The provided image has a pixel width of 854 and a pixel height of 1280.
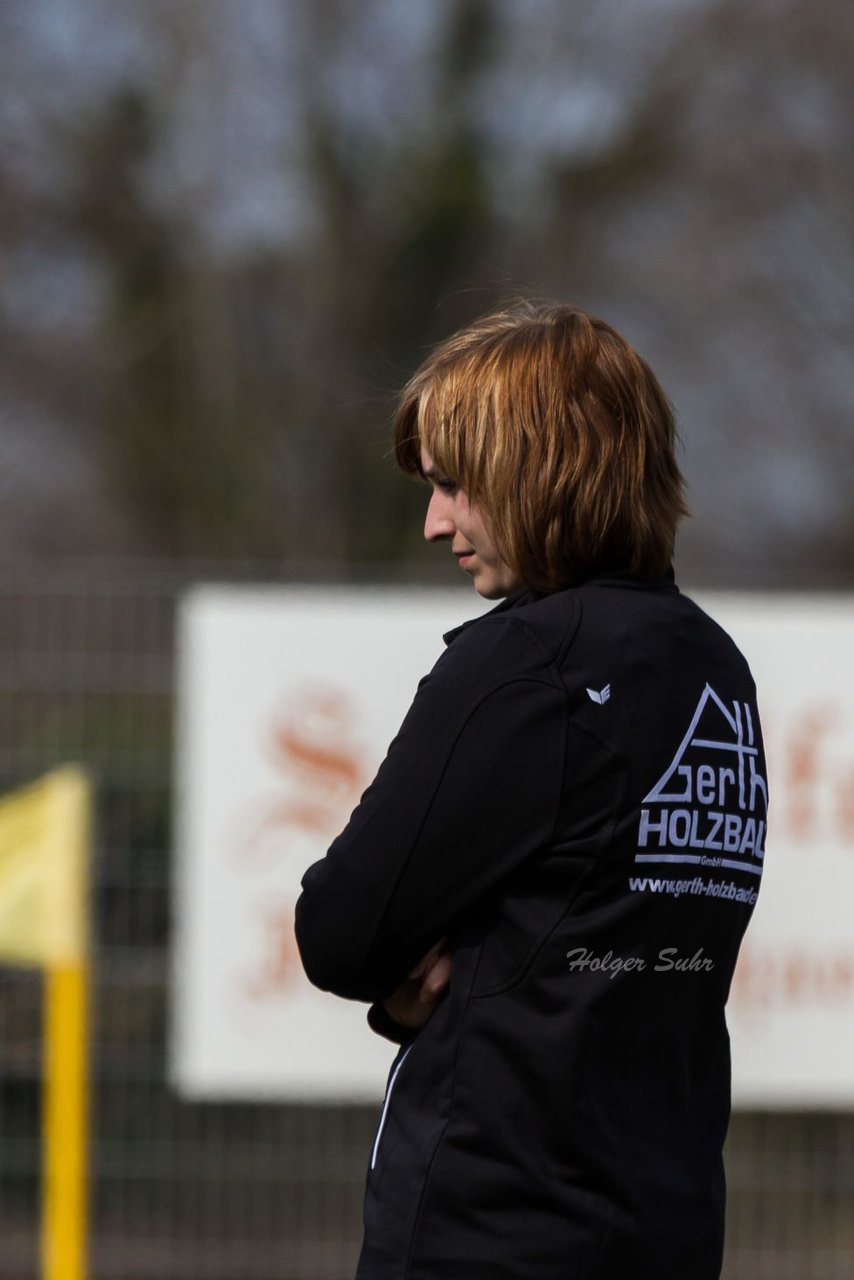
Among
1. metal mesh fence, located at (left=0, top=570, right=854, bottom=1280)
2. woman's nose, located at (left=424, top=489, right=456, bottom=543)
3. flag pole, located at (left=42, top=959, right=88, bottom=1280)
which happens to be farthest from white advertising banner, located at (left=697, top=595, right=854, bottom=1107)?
woman's nose, located at (left=424, top=489, right=456, bottom=543)

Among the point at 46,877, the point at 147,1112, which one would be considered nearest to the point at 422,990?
the point at 46,877

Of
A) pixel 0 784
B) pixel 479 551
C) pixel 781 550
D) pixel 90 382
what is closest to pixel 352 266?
pixel 90 382

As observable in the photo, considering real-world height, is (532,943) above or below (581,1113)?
above

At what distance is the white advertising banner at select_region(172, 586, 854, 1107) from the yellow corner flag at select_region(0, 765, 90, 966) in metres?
0.28

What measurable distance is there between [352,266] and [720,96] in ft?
8.94

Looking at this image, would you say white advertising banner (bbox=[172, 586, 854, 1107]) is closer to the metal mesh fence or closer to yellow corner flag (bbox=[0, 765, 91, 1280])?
→ the metal mesh fence

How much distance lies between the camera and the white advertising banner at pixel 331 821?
4.36 m

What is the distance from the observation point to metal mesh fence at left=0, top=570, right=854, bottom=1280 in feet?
15.0

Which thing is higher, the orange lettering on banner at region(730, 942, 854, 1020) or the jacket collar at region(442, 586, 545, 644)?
the jacket collar at region(442, 586, 545, 644)

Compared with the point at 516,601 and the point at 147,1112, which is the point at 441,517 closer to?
the point at 516,601

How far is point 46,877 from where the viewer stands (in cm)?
414

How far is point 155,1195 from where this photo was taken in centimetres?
468

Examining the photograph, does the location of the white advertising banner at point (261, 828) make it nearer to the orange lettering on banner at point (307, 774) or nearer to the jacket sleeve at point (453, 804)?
the orange lettering on banner at point (307, 774)

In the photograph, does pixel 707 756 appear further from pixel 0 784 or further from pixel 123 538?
pixel 123 538
